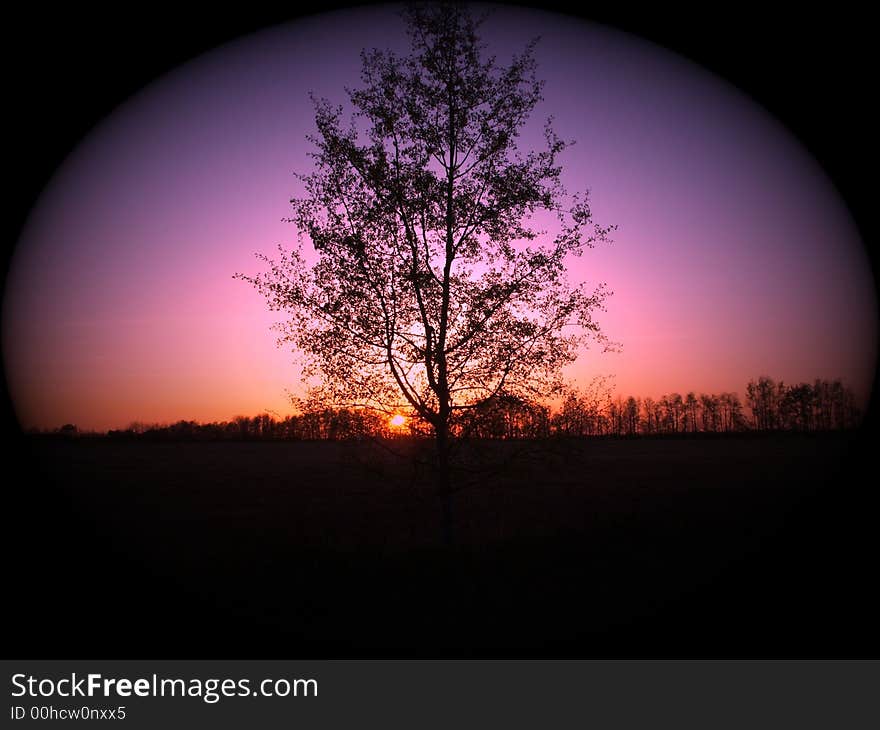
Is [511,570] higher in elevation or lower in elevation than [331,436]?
lower

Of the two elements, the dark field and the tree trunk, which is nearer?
the dark field

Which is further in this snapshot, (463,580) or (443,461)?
(463,580)

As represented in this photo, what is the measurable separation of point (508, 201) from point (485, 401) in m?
4.96

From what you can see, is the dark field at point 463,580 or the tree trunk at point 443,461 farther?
the tree trunk at point 443,461

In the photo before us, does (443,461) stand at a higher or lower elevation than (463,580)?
higher

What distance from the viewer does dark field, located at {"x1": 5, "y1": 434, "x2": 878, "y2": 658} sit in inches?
273

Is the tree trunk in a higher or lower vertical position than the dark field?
higher

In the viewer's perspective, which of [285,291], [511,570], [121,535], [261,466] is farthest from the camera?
[261,466]

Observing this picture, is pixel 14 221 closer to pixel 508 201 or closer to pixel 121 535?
pixel 508 201

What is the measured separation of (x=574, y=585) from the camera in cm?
1054

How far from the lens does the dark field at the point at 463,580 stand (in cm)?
693

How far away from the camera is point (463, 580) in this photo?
10.5 m

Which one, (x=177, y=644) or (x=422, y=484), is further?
(x=422, y=484)
